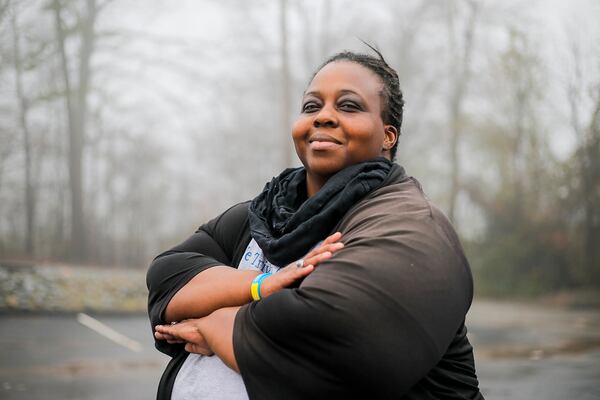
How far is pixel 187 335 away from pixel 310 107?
35.7 inches

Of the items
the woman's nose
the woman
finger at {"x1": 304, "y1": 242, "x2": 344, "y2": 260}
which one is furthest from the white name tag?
the woman's nose

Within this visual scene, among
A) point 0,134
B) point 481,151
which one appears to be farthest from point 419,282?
point 481,151

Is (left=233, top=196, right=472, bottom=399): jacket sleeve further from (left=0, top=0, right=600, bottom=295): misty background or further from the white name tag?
(left=0, top=0, right=600, bottom=295): misty background

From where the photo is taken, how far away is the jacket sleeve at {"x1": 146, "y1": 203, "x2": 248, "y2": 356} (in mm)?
2330

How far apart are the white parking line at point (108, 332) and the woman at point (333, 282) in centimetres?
738

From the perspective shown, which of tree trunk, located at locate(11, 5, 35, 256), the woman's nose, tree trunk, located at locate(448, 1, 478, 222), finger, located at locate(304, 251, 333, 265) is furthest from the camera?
tree trunk, located at locate(448, 1, 478, 222)

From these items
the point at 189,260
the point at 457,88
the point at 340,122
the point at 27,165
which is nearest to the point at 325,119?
the point at 340,122

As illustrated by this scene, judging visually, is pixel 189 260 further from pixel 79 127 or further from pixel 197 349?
pixel 79 127

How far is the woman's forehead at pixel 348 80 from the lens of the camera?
223 centimetres

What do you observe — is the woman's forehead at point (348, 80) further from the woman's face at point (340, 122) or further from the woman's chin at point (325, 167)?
the woman's chin at point (325, 167)

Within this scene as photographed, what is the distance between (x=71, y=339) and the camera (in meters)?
9.88

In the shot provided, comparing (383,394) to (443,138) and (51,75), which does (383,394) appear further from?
(443,138)

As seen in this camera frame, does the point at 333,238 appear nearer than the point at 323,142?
Yes

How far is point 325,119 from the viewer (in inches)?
86.9
